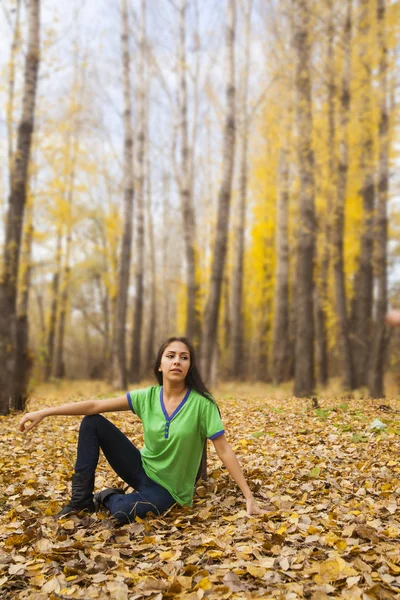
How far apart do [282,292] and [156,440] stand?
1153 cm

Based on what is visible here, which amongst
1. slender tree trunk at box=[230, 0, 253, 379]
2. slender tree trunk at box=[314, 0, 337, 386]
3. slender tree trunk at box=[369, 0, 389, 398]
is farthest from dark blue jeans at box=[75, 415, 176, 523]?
slender tree trunk at box=[230, 0, 253, 379]

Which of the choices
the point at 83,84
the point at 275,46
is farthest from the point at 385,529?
the point at 83,84

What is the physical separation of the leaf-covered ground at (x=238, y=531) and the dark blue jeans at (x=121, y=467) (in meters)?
0.10

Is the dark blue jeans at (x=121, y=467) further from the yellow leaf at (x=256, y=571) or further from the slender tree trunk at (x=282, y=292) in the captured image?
the slender tree trunk at (x=282, y=292)

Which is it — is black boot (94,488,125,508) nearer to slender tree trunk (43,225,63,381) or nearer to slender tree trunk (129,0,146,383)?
slender tree trunk (129,0,146,383)

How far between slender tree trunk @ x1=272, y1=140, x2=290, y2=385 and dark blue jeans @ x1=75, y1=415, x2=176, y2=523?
10166 mm

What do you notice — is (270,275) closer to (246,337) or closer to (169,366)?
(246,337)

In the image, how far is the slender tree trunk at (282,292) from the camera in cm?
1404

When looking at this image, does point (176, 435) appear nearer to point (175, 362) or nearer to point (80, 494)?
point (175, 362)

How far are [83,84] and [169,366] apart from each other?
17.7 metres

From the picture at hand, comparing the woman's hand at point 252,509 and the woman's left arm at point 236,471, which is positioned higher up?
the woman's left arm at point 236,471

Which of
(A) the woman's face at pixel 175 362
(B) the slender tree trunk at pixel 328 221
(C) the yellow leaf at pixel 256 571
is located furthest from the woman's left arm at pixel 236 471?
(B) the slender tree trunk at pixel 328 221

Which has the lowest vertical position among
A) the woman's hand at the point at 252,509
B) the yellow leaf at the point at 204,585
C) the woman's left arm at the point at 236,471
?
the yellow leaf at the point at 204,585

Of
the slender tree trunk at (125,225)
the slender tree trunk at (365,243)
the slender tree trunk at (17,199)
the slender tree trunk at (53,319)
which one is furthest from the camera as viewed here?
the slender tree trunk at (53,319)
